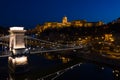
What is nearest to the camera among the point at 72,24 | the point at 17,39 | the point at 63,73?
the point at 63,73

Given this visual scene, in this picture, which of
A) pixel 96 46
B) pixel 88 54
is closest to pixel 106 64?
pixel 88 54

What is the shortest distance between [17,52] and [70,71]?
5.88m

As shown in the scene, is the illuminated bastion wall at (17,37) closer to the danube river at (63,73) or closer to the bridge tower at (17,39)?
the bridge tower at (17,39)

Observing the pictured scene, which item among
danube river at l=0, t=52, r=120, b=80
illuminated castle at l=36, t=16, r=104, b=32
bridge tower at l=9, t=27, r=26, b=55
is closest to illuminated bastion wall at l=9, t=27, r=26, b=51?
bridge tower at l=9, t=27, r=26, b=55

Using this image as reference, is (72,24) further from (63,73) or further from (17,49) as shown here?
(63,73)

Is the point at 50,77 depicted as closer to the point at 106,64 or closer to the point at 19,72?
the point at 19,72

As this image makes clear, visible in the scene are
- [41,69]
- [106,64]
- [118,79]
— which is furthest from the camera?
[106,64]

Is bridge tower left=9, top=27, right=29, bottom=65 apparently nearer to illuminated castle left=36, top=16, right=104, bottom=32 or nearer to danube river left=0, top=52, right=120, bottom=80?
danube river left=0, top=52, right=120, bottom=80

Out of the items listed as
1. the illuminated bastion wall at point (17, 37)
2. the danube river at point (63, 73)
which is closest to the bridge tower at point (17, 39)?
the illuminated bastion wall at point (17, 37)

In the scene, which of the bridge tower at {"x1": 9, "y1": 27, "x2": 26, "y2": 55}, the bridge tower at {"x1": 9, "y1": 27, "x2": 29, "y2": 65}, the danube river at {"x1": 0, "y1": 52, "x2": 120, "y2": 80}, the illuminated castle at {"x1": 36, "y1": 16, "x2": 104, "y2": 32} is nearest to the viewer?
the danube river at {"x1": 0, "y1": 52, "x2": 120, "y2": 80}

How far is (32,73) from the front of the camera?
21.2 metres

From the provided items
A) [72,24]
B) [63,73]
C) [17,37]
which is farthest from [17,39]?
[72,24]

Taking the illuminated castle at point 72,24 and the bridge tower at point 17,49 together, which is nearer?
the bridge tower at point 17,49

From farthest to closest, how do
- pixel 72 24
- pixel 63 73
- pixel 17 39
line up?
pixel 72 24 → pixel 17 39 → pixel 63 73
